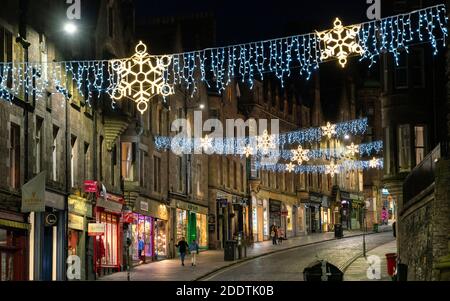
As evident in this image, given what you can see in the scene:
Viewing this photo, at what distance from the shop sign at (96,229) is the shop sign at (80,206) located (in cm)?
80

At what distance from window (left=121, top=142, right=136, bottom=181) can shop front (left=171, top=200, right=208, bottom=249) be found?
8.74 m

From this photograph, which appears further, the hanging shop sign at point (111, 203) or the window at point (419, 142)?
the hanging shop sign at point (111, 203)

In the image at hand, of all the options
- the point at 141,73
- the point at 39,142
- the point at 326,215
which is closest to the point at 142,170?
the point at 39,142

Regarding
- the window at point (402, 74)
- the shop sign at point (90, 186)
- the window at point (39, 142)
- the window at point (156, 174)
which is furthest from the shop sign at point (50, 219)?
the window at point (156, 174)

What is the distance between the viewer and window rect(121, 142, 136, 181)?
44219 millimetres

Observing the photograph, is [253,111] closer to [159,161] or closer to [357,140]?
[159,161]

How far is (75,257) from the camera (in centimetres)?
3606

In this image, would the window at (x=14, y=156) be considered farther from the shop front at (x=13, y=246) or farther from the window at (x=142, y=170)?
the window at (x=142, y=170)

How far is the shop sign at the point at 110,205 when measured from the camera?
131 ft

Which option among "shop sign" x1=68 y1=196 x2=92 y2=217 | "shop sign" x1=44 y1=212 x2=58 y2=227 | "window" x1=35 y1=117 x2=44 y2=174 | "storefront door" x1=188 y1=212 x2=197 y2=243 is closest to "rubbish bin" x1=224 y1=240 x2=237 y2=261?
"shop sign" x1=68 y1=196 x2=92 y2=217

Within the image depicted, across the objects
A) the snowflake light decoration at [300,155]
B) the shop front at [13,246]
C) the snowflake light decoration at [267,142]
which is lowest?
the shop front at [13,246]

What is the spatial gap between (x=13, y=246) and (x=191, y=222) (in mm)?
27709

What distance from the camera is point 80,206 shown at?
3688 cm

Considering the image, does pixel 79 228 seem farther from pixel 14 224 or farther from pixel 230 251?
pixel 230 251
